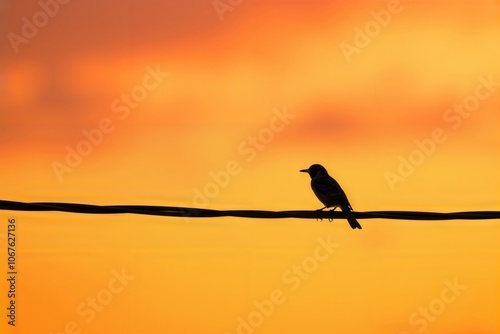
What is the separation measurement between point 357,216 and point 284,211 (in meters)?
0.53

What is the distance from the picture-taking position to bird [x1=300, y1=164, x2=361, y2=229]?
9221 millimetres

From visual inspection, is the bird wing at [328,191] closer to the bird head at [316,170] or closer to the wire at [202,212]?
the bird head at [316,170]

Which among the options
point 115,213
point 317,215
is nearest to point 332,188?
point 317,215

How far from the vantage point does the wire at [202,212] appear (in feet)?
18.0

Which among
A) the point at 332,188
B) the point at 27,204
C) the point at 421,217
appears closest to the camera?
the point at 27,204

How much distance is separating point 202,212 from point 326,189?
4437mm

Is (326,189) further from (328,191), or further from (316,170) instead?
(316,170)

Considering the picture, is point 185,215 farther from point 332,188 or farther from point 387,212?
point 332,188

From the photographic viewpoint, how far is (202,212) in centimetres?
559

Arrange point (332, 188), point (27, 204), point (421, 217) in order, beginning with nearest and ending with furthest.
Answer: point (27, 204) → point (421, 217) → point (332, 188)

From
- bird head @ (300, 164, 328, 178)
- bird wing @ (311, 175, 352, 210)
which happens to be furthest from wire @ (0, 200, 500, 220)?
bird head @ (300, 164, 328, 178)

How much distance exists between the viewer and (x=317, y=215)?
5.85 m

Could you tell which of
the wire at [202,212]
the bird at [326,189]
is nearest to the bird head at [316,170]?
the bird at [326,189]

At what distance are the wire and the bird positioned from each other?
3002mm
